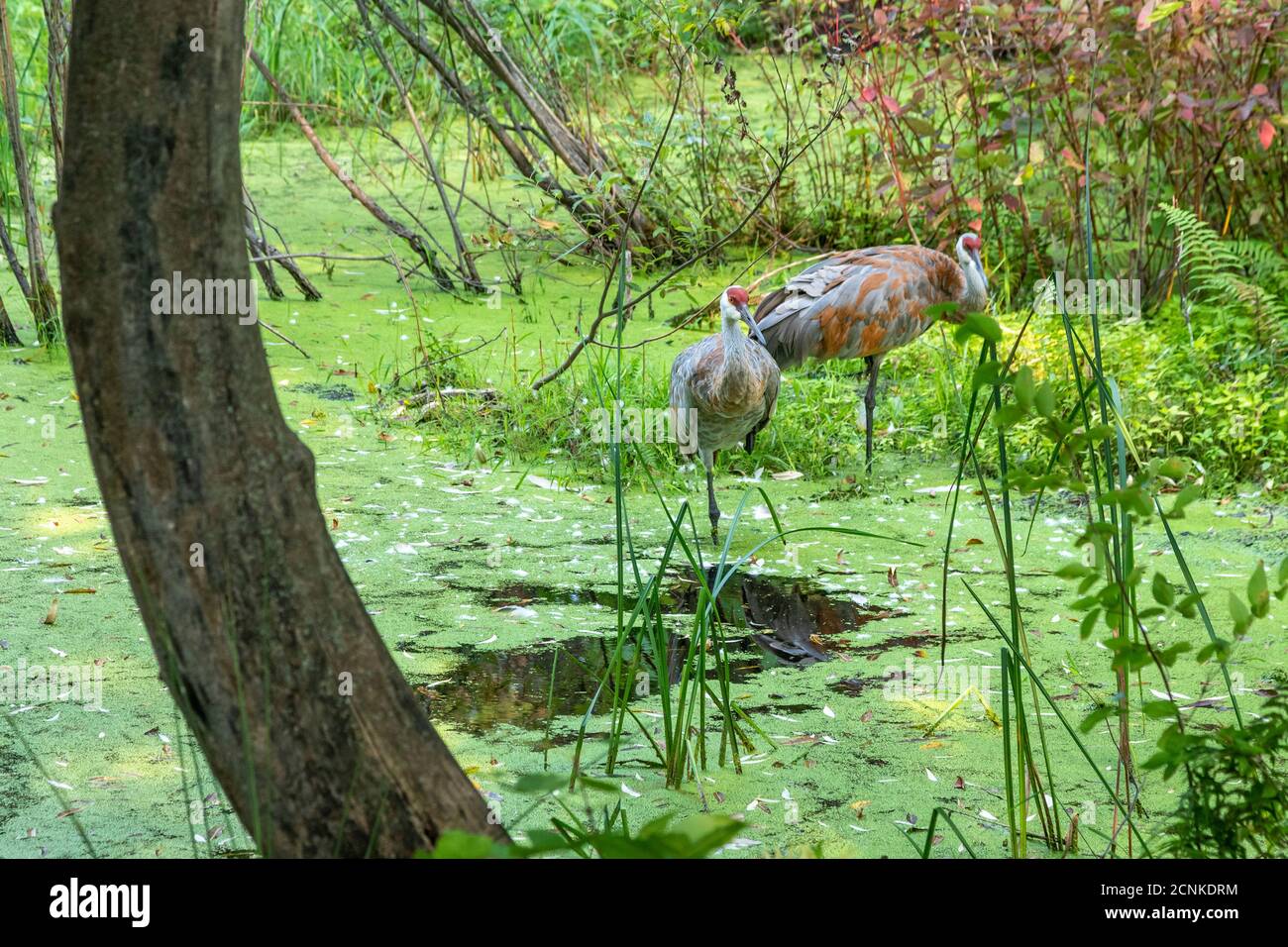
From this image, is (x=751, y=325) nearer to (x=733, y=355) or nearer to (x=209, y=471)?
(x=733, y=355)

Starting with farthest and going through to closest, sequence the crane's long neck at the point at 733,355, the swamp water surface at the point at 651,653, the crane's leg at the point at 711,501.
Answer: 1. the crane's leg at the point at 711,501
2. the crane's long neck at the point at 733,355
3. the swamp water surface at the point at 651,653

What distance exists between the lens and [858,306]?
5.23 meters

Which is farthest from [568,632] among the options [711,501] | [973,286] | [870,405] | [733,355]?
[973,286]

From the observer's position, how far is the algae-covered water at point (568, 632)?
2613 millimetres

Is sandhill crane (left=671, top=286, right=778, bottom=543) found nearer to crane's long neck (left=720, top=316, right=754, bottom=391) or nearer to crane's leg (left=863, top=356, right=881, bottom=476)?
crane's long neck (left=720, top=316, right=754, bottom=391)

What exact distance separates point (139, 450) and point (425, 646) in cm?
214

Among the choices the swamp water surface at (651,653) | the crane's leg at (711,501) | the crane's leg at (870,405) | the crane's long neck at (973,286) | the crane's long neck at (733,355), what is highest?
the crane's long neck at (973,286)

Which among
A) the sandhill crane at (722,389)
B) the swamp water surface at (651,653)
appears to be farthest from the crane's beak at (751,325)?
the swamp water surface at (651,653)

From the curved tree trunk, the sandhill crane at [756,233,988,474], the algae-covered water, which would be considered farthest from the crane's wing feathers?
the curved tree trunk

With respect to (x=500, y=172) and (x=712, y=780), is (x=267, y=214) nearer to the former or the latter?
(x=500, y=172)

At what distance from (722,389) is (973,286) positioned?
1.78 metres

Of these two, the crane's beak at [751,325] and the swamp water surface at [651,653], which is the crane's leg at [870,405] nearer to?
the crane's beak at [751,325]

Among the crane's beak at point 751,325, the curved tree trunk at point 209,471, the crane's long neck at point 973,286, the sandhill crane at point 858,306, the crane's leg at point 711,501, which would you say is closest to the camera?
the curved tree trunk at point 209,471

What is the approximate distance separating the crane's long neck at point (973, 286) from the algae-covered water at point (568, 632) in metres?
0.87
